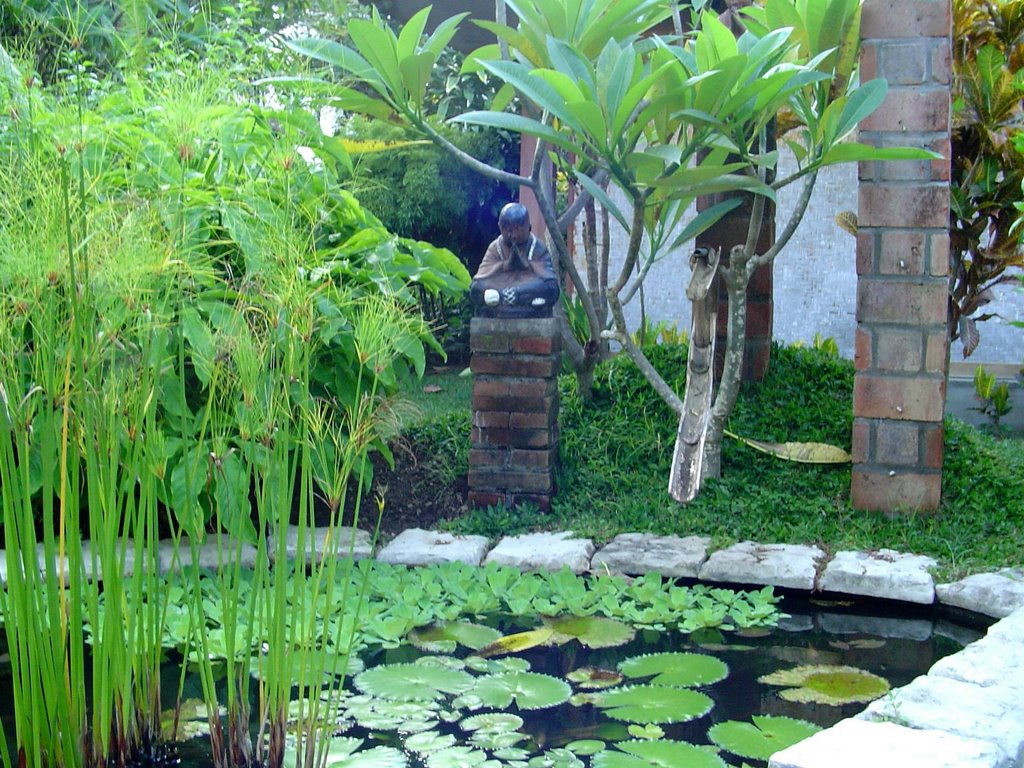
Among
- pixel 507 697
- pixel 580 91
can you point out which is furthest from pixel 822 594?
pixel 580 91

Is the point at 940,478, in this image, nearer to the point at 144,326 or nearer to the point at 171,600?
the point at 171,600

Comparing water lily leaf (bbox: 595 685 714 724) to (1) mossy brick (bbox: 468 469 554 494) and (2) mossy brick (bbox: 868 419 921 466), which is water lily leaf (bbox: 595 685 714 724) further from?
(2) mossy brick (bbox: 868 419 921 466)

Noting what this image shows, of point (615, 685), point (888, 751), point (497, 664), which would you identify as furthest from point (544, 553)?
point (888, 751)

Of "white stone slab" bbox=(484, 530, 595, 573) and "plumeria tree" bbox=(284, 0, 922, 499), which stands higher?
"plumeria tree" bbox=(284, 0, 922, 499)

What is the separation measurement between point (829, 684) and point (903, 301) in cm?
166

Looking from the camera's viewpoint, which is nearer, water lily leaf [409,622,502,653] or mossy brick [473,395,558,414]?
water lily leaf [409,622,502,653]

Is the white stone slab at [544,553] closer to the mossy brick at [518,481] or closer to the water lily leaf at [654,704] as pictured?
the mossy brick at [518,481]

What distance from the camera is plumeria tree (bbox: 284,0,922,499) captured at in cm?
336

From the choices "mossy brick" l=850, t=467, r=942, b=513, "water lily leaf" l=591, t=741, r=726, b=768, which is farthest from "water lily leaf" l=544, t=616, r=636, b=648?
"mossy brick" l=850, t=467, r=942, b=513

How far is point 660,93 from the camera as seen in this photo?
357 cm

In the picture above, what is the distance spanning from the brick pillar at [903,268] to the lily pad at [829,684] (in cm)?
128

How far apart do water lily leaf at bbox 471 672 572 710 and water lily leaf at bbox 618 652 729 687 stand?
0.21 meters

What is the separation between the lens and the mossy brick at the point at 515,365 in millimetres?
4023

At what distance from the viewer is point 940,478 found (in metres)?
3.87
